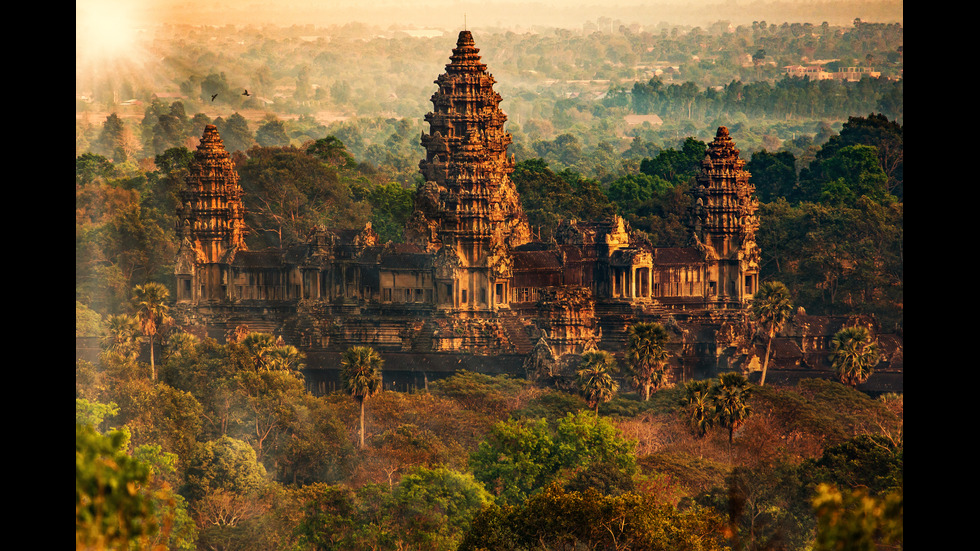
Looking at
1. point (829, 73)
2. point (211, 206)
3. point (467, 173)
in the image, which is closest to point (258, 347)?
point (467, 173)

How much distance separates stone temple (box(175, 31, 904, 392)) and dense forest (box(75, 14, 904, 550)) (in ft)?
10.0

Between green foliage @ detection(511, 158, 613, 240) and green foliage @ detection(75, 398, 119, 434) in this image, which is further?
green foliage @ detection(511, 158, 613, 240)

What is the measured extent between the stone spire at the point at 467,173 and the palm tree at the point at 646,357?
9974 mm

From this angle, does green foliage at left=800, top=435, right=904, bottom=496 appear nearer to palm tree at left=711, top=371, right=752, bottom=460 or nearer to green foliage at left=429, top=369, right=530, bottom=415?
palm tree at left=711, top=371, right=752, bottom=460

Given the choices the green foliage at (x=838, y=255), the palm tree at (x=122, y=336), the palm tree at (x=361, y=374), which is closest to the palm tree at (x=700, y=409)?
the palm tree at (x=361, y=374)

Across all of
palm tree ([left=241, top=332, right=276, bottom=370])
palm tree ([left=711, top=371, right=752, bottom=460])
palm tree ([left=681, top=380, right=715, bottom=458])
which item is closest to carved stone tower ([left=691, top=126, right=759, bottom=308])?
palm tree ([left=241, top=332, right=276, bottom=370])

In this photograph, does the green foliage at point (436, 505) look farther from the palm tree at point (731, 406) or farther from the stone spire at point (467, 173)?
the stone spire at point (467, 173)

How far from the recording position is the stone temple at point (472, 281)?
75.1m

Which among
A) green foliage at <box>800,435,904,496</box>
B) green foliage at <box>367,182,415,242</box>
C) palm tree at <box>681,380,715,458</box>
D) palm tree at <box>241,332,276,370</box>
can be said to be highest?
green foliage at <box>367,182,415,242</box>

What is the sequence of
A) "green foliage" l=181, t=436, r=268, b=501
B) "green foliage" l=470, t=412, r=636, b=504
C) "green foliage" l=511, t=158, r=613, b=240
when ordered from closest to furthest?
"green foliage" l=181, t=436, r=268, b=501 < "green foliage" l=470, t=412, r=636, b=504 < "green foliage" l=511, t=158, r=613, b=240

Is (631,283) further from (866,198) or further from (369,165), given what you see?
(369,165)

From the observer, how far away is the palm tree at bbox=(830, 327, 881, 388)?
70875 mm
